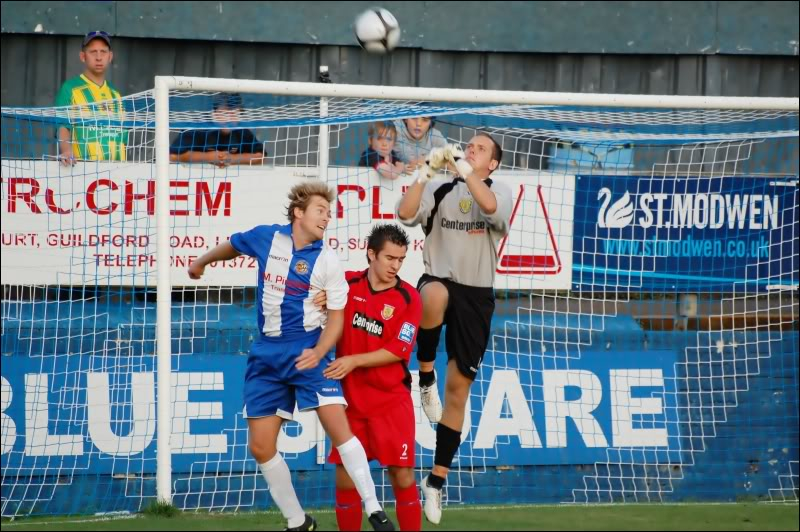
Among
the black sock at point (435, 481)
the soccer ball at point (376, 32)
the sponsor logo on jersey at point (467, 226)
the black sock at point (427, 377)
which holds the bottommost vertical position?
the black sock at point (435, 481)

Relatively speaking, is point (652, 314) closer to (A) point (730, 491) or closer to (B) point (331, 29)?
(A) point (730, 491)

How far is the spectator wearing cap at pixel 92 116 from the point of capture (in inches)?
316

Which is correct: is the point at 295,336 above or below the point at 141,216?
below

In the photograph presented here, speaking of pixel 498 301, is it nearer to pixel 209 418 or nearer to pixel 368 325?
pixel 209 418

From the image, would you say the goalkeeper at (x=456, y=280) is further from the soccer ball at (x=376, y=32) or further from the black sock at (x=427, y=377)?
the soccer ball at (x=376, y=32)

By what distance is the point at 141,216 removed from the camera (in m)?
8.15

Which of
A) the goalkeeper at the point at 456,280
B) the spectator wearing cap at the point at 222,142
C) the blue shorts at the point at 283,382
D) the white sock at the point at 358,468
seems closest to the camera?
the white sock at the point at 358,468

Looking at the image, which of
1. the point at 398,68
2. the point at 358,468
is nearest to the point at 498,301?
the point at 398,68

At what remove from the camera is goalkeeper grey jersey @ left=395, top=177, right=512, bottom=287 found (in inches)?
256

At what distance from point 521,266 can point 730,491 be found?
240cm

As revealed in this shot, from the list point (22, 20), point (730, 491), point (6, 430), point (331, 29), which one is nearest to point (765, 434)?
point (730, 491)

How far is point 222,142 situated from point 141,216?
2.71ft

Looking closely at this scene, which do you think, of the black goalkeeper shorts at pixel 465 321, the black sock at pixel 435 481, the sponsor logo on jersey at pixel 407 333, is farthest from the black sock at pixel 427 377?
the sponsor logo on jersey at pixel 407 333

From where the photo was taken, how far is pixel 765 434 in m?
9.28
